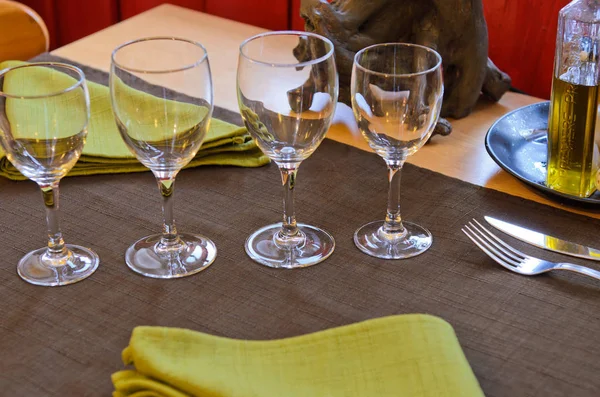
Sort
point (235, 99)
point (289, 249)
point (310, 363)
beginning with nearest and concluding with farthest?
point (310, 363) < point (289, 249) < point (235, 99)

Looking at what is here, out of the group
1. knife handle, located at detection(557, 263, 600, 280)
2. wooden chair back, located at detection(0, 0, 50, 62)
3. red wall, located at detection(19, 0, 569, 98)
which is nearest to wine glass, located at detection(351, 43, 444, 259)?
knife handle, located at detection(557, 263, 600, 280)

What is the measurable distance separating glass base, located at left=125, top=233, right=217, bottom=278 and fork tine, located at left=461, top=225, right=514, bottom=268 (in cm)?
30

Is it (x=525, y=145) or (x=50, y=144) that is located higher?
(x=50, y=144)

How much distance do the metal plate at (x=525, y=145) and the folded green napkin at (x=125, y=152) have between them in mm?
325

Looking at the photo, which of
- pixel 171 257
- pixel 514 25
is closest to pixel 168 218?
pixel 171 257

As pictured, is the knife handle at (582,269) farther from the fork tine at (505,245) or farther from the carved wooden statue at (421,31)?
the carved wooden statue at (421,31)

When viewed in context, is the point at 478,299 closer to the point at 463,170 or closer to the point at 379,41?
the point at 463,170

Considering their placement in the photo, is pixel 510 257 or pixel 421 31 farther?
pixel 421 31

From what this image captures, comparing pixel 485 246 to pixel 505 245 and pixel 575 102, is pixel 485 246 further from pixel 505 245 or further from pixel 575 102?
pixel 575 102

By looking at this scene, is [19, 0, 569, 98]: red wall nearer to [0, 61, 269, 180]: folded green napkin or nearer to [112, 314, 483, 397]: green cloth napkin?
[0, 61, 269, 180]: folded green napkin

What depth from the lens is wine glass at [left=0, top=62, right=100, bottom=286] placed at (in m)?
0.85

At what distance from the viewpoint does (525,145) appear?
1214 mm

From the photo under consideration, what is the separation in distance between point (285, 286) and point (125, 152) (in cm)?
36

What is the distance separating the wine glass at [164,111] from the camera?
0.85 metres
